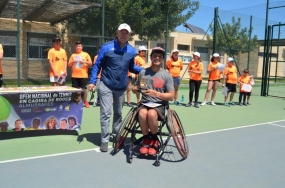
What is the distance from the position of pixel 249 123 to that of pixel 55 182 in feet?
17.3

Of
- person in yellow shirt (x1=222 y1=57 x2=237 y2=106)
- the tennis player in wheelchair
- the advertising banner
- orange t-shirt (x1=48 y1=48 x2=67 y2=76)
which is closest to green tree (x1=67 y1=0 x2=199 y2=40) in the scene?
person in yellow shirt (x1=222 y1=57 x2=237 y2=106)

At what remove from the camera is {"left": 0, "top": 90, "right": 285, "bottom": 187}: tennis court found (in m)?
3.61

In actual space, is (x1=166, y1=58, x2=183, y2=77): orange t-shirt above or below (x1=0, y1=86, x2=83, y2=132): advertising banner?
above

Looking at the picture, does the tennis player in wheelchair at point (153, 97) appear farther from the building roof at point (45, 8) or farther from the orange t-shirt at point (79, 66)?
the building roof at point (45, 8)

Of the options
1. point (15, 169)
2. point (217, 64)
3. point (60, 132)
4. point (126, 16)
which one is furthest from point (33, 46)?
point (15, 169)

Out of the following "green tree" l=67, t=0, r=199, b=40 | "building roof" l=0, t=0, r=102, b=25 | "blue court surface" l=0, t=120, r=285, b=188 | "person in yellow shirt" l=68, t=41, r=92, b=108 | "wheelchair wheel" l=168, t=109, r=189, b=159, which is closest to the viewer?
"blue court surface" l=0, t=120, r=285, b=188

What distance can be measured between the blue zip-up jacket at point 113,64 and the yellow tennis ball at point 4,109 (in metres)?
1.50

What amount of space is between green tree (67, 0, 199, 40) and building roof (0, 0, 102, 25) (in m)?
1.47

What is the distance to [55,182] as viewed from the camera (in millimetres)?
3484

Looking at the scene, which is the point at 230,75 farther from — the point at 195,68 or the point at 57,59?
the point at 57,59

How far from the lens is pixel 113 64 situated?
15.4ft

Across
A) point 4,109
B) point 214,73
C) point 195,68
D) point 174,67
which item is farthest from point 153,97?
point 214,73

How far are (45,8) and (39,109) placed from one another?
27.1 ft

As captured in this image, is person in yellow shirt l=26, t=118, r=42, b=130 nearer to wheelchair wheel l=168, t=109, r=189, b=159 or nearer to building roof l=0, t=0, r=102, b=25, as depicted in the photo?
wheelchair wheel l=168, t=109, r=189, b=159
